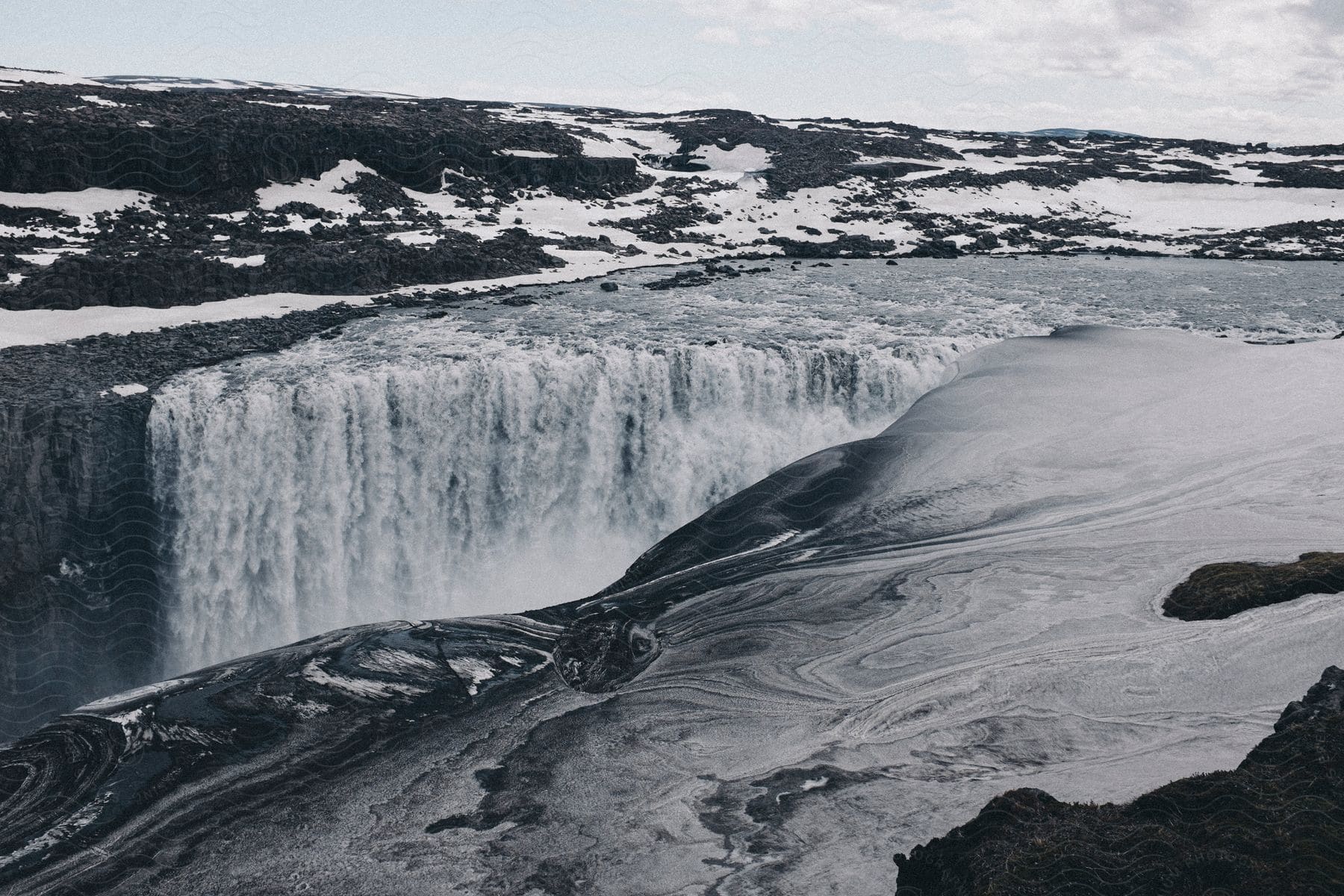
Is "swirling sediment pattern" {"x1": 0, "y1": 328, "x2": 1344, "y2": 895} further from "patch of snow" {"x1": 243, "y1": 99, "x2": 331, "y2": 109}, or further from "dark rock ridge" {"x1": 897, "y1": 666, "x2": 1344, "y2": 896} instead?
"patch of snow" {"x1": 243, "y1": 99, "x2": 331, "y2": 109}

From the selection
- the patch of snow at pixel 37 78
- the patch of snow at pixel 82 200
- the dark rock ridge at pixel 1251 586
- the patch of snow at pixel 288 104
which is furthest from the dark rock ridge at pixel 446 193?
the dark rock ridge at pixel 1251 586

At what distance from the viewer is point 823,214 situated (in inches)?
2000

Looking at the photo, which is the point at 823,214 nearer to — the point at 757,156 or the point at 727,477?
the point at 757,156

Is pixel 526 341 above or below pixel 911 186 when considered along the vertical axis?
below

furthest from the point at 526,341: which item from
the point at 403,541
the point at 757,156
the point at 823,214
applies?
the point at 757,156

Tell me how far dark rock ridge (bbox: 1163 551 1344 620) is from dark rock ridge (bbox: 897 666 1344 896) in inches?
140

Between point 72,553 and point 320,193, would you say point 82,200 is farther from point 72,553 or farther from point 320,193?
point 72,553

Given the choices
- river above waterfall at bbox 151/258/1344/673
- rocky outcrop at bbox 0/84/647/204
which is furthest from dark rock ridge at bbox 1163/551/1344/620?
rocky outcrop at bbox 0/84/647/204

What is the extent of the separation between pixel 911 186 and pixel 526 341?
4058cm

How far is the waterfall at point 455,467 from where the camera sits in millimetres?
19516

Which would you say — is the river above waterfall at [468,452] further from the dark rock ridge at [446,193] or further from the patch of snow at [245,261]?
the dark rock ridge at [446,193]

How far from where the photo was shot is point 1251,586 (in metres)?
12.5

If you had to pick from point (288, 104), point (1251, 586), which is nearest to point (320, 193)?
point (288, 104)

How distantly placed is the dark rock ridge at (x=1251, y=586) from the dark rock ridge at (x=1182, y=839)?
3544 mm
